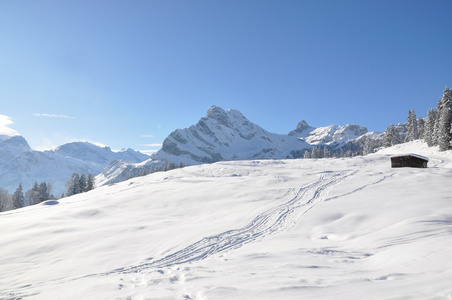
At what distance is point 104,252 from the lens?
32.8 feet

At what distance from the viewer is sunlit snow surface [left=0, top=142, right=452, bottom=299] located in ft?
17.5

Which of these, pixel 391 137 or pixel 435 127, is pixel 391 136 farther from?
pixel 435 127

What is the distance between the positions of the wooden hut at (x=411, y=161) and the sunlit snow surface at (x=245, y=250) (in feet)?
61.3

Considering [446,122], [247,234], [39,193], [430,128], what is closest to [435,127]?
[430,128]

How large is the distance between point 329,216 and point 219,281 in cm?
1001

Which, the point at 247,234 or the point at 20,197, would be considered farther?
the point at 20,197

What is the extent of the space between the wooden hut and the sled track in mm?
25704

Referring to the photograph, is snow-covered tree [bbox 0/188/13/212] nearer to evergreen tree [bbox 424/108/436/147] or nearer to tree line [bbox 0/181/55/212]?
tree line [bbox 0/181/55/212]

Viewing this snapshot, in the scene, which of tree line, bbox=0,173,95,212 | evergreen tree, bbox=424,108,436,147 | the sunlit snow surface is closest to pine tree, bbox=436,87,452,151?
evergreen tree, bbox=424,108,436,147

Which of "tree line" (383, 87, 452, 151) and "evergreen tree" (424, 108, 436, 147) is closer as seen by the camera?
"tree line" (383, 87, 452, 151)

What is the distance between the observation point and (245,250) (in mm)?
9273

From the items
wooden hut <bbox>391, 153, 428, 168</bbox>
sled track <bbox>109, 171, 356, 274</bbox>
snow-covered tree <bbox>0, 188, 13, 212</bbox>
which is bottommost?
snow-covered tree <bbox>0, 188, 13, 212</bbox>

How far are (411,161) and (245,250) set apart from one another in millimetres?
38907

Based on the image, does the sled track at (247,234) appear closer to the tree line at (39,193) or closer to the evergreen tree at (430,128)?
the evergreen tree at (430,128)
